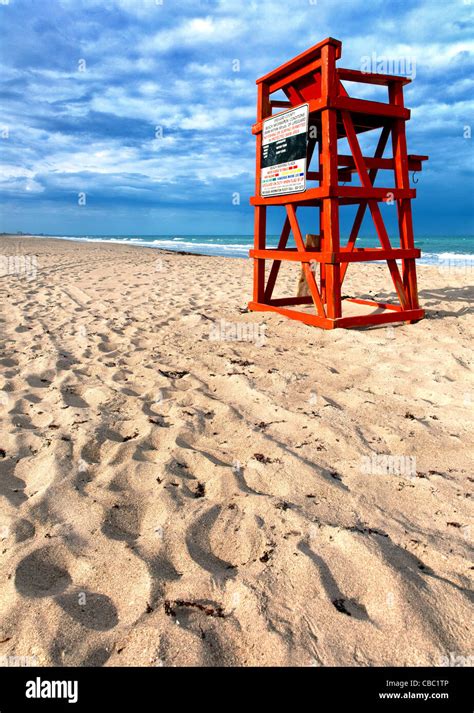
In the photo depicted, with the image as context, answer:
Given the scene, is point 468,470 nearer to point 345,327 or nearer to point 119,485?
point 119,485

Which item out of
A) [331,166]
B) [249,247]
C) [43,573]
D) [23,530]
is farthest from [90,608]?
[249,247]

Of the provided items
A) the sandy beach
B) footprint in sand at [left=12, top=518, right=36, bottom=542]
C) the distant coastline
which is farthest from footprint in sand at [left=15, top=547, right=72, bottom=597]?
the distant coastline

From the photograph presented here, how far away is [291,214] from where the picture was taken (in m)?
6.52

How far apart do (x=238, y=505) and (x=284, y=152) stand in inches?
213

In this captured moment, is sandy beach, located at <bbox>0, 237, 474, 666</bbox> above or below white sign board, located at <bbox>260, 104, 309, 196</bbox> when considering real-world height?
below

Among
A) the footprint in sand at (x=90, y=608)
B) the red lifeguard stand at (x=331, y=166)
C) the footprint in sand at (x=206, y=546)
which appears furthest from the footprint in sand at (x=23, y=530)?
the red lifeguard stand at (x=331, y=166)

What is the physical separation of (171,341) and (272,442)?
3.12 metres

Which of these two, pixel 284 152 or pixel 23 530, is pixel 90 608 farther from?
pixel 284 152

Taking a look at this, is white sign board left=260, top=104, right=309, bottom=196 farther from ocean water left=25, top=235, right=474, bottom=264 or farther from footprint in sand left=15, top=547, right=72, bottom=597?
ocean water left=25, top=235, right=474, bottom=264

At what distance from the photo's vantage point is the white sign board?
6.07m

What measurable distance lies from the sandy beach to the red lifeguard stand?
1.16m

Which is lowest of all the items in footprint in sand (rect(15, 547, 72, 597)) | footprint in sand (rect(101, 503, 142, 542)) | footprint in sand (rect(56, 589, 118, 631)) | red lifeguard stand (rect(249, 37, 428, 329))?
footprint in sand (rect(56, 589, 118, 631))

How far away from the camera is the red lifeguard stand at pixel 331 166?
5.68 m

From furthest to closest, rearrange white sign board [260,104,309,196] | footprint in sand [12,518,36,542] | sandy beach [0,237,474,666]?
white sign board [260,104,309,196] → footprint in sand [12,518,36,542] → sandy beach [0,237,474,666]
